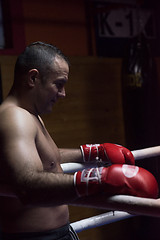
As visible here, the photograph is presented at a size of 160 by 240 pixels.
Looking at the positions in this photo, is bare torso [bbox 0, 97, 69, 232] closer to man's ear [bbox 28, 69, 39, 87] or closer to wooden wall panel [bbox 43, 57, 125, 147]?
man's ear [bbox 28, 69, 39, 87]

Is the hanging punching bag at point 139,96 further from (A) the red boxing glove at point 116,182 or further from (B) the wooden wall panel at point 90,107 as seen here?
(A) the red boxing glove at point 116,182

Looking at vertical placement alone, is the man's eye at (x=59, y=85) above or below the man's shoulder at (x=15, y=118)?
above

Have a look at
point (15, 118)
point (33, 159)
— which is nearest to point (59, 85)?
point (15, 118)

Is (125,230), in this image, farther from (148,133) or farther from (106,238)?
(148,133)

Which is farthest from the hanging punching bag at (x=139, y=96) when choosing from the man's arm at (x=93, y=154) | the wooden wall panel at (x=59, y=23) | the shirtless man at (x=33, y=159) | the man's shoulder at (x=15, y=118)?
the man's shoulder at (x=15, y=118)

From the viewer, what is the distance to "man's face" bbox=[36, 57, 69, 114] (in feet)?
3.90

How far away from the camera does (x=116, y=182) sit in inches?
36.8

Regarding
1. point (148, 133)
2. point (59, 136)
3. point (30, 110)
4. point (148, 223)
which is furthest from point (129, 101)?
point (30, 110)

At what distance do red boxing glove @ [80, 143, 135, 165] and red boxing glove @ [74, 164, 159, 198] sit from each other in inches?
15.5

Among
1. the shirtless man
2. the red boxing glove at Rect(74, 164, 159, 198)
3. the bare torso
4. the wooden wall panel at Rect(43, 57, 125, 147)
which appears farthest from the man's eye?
the wooden wall panel at Rect(43, 57, 125, 147)

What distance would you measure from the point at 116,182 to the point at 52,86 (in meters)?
0.42

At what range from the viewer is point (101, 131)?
306 centimetres

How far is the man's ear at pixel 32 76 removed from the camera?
1175 mm

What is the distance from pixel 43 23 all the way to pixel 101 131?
3.69 feet
